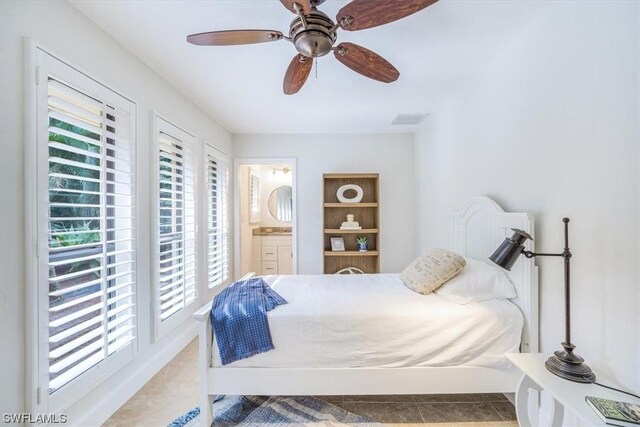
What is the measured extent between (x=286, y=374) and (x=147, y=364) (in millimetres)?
1241

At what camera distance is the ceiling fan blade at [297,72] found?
63.9 inches

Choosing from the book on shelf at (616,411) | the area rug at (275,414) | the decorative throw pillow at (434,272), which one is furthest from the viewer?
the decorative throw pillow at (434,272)

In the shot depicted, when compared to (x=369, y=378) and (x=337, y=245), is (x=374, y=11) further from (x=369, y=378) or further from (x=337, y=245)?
(x=337, y=245)

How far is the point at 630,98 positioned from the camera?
46.1 inches

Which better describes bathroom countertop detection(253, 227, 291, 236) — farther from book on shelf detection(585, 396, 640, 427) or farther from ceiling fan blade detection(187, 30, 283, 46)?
book on shelf detection(585, 396, 640, 427)

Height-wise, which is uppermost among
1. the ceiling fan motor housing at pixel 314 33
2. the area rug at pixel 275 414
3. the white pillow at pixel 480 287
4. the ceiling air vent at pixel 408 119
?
the ceiling air vent at pixel 408 119

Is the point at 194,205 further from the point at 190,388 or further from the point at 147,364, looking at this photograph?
the point at 190,388

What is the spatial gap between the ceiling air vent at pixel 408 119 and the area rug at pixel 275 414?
304cm

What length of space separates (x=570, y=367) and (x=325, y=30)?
1882mm

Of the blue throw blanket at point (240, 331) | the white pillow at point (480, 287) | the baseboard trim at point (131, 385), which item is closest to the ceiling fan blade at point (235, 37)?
the blue throw blanket at point (240, 331)

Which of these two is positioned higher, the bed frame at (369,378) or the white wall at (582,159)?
the white wall at (582,159)

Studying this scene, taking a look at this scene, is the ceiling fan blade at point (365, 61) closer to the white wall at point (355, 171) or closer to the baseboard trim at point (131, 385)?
the white wall at point (355, 171)

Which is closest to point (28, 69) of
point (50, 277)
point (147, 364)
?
point (50, 277)

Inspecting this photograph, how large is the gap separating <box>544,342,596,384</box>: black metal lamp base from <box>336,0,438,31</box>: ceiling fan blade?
64.1 inches
